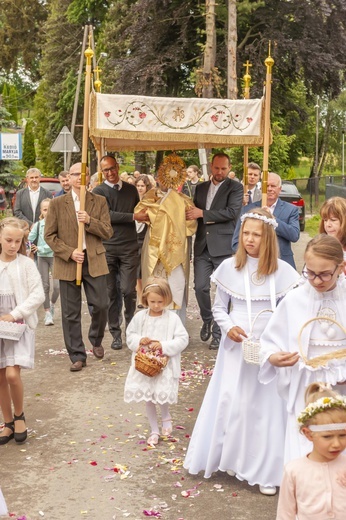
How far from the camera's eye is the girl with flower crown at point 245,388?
6113mm

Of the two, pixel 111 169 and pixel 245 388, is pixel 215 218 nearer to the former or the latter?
pixel 111 169

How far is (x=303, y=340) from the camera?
16.8 feet

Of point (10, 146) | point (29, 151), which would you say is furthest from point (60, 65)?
point (29, 151)

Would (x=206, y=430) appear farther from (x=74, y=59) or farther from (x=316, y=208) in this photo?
(x=74, y=59)

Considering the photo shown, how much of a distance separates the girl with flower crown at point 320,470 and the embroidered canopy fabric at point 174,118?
611cm

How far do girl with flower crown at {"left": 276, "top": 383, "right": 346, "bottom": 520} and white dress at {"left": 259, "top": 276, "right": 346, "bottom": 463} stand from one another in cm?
112

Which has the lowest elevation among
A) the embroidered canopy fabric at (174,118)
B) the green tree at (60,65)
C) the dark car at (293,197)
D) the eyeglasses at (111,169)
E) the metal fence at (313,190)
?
the metal fence at (313,190)

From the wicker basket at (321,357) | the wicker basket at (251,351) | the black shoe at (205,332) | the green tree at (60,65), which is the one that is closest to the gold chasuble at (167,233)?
the black shoe at (205,332)

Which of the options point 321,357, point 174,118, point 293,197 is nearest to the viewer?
point 321,357

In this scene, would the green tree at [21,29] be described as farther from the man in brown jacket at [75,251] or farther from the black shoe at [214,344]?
the man in brown jacket at [75,251]

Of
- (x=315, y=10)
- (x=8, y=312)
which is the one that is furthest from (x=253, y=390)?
(x=315, y=10)

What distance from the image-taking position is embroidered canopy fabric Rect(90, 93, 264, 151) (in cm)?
969

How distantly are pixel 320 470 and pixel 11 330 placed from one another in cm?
350

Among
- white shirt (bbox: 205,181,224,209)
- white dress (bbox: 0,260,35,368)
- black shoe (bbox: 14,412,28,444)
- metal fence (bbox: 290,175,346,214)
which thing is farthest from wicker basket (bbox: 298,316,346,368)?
metal fence (bbox: 290,175,346,214)
